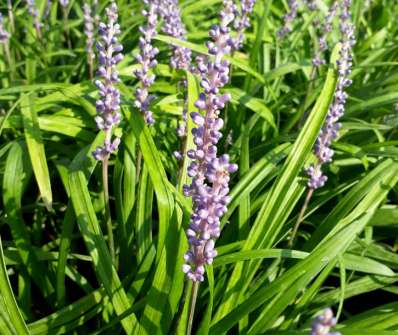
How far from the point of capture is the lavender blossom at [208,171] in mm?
2250

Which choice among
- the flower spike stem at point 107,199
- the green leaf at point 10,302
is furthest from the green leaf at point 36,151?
the green leaf at point 10,302

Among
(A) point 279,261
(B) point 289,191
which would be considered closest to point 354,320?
(A) point 279,261

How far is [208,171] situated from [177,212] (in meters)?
1.01

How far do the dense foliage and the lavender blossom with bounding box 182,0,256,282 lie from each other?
0.02 m

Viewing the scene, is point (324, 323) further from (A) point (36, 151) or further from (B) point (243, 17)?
(B) point (243, 17)

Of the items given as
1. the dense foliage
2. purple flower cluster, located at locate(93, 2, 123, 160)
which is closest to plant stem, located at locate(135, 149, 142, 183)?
the dense foliage

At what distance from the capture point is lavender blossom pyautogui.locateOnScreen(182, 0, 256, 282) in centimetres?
225

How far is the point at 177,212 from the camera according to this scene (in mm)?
3219

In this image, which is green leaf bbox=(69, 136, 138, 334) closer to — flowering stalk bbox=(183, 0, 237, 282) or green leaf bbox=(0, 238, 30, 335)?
green leaf bbox=(0, 238, 30, 335)

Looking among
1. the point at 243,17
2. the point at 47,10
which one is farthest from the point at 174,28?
the point at 47,10

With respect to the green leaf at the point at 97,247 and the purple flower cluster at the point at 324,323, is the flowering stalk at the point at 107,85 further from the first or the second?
the purple flower cluster at the point at 324,323

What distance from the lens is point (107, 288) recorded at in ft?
11.0

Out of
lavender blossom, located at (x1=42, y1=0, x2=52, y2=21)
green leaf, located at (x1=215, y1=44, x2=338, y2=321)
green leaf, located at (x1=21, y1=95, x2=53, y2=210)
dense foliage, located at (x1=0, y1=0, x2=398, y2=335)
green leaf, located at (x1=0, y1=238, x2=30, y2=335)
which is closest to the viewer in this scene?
green leaf, located at (x1=0, y1=238, x2=30, y2=335)

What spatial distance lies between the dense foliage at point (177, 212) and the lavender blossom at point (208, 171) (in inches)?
0.7
